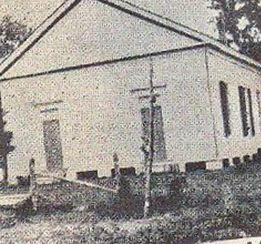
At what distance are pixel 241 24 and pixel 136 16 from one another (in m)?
0.96

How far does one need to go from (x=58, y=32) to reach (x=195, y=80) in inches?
55.7

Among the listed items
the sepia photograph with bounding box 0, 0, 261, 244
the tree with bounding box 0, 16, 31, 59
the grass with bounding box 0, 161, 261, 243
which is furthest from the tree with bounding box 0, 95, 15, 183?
the grass with bounding box 0, 161, 261, 243

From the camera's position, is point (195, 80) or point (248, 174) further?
point (195, 80)

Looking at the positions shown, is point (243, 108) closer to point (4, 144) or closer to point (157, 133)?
point (157, 133)

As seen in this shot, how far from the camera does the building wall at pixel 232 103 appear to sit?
4749mm

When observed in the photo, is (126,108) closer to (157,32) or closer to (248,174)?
(157,32)

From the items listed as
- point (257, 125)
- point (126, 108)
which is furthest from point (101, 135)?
point (257, 125)

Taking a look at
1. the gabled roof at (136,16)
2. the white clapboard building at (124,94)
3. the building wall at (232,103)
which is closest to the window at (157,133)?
the white clapboard building at (124,94)

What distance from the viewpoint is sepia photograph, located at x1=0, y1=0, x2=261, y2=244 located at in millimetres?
3906

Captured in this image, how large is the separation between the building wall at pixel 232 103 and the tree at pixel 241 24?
0.56ft

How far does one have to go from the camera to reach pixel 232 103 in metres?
4.93

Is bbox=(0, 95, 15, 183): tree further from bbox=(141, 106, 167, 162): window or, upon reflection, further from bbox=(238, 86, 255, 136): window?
bbox=(238, 86, 255, 136): window

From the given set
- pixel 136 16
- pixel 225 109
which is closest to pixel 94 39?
pixel 136 16

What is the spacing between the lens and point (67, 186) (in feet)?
14.9
